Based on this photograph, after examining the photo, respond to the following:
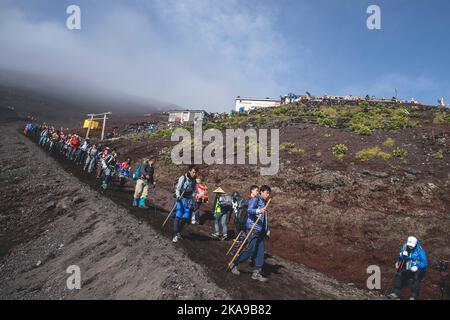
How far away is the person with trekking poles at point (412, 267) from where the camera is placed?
8.70 metres

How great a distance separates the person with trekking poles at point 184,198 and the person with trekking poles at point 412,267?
246 inches

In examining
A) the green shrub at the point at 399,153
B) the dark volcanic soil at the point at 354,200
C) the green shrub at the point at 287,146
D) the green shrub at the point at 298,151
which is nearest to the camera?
the dark volcanic soil at the point at 354,200

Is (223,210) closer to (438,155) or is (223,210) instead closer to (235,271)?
(235,271)

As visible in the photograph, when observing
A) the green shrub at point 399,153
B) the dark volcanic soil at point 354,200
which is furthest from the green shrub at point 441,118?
the green shrub at point 399,153

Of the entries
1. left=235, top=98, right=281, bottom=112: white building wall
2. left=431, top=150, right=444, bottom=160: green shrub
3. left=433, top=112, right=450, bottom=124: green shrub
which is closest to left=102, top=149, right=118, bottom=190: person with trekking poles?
left=431, top=150, right=444, bottom=160: green shrub

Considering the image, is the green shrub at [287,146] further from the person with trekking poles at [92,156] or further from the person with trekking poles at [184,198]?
the person with trekking poles at [184,198]

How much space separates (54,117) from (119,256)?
217 ft

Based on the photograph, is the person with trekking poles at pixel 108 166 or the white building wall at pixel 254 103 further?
the white building wall at pixel 254 103

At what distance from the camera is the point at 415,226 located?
44.8 feet

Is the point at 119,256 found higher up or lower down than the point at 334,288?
higher up

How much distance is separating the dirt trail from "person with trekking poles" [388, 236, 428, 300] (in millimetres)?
800

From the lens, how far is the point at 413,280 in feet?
29.0

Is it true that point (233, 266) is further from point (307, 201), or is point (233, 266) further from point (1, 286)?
point (307, 201)
